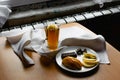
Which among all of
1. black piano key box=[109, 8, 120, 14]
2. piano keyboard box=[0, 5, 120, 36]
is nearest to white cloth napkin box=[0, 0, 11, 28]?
piano keyboard box=[0, 5, 120, 36]

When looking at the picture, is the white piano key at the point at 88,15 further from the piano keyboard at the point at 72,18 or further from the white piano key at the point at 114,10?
the white piano key at the point at 114,10

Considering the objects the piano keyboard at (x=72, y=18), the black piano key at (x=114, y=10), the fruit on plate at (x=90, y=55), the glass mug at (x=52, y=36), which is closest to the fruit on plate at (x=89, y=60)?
the fruit on plate at (x=90, y=55)

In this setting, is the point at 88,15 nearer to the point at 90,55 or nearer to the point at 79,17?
the point at 79,17

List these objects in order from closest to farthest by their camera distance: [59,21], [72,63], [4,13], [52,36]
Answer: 1. [72,63]
2. [52,36]
3. [4,13]
4. [59,21]

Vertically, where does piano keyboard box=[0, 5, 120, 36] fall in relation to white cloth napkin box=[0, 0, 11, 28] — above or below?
below

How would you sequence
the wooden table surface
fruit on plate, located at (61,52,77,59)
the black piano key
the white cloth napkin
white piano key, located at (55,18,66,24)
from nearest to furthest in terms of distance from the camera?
the wooden table surface, fruit on plate, located at (61,52,77,59), the white cloth napkin, white piano key, located at (55,18,66,24), the black piano key

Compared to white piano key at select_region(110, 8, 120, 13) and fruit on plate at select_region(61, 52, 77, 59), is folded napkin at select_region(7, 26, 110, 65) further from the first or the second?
white piano key at select_region(110, 8, 120, 13)

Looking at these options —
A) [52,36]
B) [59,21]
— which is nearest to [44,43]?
[52,36]

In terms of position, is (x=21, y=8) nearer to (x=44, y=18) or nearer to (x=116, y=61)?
(x=44, y=18)
